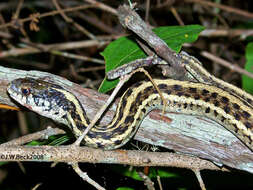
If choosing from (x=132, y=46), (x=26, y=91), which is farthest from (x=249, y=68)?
(x=26, y=91)

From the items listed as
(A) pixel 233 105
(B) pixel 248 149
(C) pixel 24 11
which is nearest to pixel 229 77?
(A) pixel 233 105

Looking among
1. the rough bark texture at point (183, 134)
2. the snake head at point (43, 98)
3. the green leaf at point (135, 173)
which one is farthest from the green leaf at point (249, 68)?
the snake head at point (43, 98)

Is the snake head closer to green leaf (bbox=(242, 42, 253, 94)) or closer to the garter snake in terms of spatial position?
the garter snake

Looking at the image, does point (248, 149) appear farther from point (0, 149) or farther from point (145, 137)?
point (0, 149)

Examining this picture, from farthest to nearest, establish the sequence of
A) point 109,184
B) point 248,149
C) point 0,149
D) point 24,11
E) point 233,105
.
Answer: point 24,11 → point 109,184 → point 233,105 → point 248,149 → point 0,149

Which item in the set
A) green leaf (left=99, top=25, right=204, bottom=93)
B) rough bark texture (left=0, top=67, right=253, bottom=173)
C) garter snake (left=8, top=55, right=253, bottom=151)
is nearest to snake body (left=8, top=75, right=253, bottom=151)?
garter snake (left=8, top=55, right=253, bottom=151)

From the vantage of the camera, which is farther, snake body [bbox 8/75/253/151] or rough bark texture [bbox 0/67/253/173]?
snake body [bbox 8/75/253/151]

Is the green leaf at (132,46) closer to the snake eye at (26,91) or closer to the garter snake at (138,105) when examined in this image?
the garter snake at (138,105)
